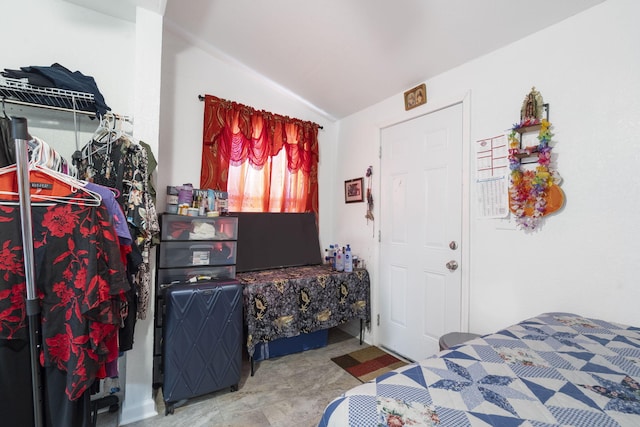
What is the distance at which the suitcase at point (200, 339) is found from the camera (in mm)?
1763

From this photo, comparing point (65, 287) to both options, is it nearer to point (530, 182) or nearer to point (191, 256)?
point (191, 256)

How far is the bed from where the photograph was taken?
0.70 metres

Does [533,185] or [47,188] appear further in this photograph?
[533,185]

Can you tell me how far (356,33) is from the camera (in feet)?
6.80

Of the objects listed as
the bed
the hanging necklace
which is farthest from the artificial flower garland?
the bed

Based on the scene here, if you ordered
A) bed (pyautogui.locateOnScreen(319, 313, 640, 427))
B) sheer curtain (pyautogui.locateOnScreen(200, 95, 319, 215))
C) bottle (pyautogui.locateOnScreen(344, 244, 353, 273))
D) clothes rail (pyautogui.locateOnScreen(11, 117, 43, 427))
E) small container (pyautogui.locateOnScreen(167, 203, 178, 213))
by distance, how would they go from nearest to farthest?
bed (pyautogui.locateOnScreen(319, 313, 640, 427)) < clothes rail (pyautogui.locateOnScreen(11, 117, 43, 427)) < small container (pyautogui.locateOnScreen(167, 203, 178, 213)) < sheer curtain (pyautogui.locateOnScreen(200, 95, 319, 215)) < bottle (pyautogui.locateOnScreen(344, 244, 353, 273))

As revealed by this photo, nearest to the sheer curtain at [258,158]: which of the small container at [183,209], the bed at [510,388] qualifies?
the small container at [183,209]

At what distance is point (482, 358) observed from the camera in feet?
3.31

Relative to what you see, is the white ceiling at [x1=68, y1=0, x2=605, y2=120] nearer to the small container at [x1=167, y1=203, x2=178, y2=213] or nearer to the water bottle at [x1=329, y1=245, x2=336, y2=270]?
the small container at [x1=167, y1=203, x2=178, y2=213]

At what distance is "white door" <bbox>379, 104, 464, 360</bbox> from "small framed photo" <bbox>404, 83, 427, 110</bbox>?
0.13 metres

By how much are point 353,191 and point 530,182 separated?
1.69m

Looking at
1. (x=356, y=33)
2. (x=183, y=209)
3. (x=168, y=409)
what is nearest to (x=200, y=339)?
(x=168, y=409)

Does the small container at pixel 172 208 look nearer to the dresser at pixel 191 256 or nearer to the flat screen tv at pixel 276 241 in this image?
the dresser at pixel 191 256

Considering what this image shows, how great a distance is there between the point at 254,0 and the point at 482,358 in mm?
2507
